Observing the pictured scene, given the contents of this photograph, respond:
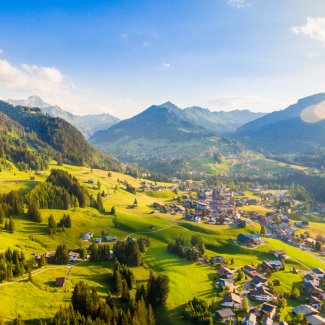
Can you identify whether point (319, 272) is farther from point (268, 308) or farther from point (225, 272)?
point (268, 308)

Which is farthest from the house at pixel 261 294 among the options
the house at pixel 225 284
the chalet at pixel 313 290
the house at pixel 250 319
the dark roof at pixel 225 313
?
the chalet at pixel 313 290

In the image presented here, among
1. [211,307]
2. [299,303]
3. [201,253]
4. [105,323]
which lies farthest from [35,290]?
[299,303]

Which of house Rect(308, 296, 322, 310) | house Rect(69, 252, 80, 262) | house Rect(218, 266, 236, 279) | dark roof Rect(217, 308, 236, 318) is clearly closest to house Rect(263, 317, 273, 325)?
dark roof Rect(217, 308, 236, 318)

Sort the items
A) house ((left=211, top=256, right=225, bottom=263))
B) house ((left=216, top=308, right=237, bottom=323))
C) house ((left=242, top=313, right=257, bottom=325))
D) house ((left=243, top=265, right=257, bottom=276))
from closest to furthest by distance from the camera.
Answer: house ((left=242, top=313, right=257, bottom=325))
house ((left=216, top=308, right=237, bottom=323))
house ((left=243, top=265, right=257, bottom=276))
house ((left=211, top=256, right=225, bottom=263))

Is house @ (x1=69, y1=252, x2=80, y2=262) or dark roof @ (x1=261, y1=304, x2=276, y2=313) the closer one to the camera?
dark roof @ (x1=261, y1=304, x2=276, y2=313)

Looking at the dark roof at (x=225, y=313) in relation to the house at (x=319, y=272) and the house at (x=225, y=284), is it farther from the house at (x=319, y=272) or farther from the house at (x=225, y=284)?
the house at (x=319, y=272)

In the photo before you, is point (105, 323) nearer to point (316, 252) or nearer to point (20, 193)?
point (20, 193)

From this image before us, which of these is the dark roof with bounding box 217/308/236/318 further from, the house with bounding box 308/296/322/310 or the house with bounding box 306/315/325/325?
the house with bounding box 308/296/322/310
